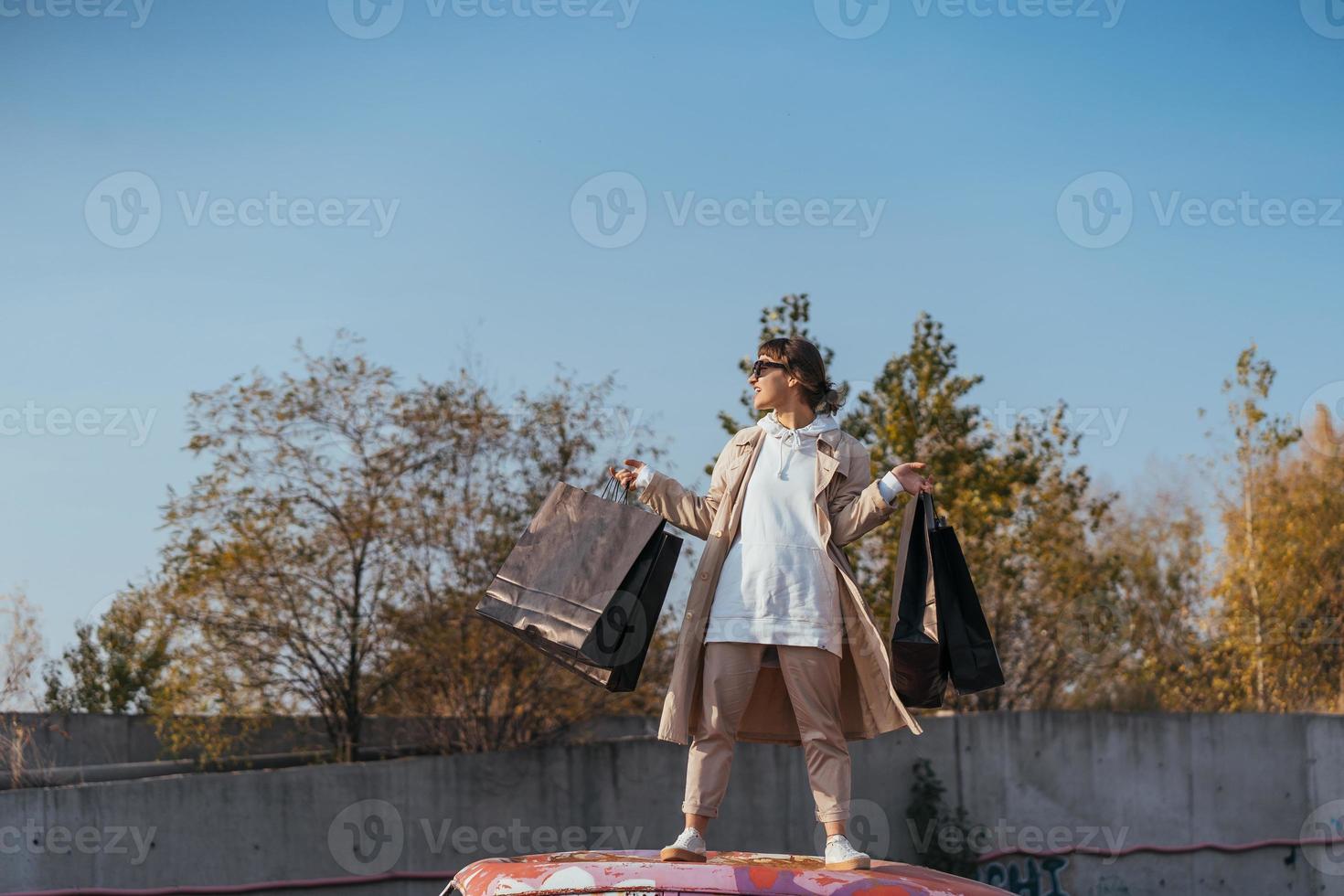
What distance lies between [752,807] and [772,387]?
6.78 metres

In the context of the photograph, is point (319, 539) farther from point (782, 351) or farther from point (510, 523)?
point (782, 351)

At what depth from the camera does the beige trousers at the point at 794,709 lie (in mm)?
5250

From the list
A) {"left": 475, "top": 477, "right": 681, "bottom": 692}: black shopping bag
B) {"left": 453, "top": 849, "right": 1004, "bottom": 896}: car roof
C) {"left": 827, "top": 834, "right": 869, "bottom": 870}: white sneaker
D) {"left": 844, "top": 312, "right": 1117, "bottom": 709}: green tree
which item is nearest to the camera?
{"left": 453, "top": 849, "right": 1004, "bottom": 896}: car roof

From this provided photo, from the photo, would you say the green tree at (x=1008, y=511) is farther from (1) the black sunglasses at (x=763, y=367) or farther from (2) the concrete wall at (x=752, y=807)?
(1) the black sunglasses at (x=763, y=367)

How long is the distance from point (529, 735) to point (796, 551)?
22.1 ft

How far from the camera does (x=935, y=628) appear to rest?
211 inches

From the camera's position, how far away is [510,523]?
38.4ft

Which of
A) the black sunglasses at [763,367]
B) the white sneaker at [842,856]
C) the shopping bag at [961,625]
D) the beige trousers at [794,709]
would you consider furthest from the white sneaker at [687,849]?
the black sunglasses at [763,367]

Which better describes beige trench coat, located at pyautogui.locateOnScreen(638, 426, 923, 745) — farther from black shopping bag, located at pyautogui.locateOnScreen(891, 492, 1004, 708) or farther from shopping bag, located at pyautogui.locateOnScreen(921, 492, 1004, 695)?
shopping bag, located at pyautogui.locateOnScreen(921, 492, 1004, 695)

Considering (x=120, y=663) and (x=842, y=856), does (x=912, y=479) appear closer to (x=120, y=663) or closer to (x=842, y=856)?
(x=842, y=856)

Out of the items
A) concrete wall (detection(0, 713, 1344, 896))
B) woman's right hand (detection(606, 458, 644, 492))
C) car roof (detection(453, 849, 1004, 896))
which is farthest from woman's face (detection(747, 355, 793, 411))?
concrete wall (detection(0, 713, 1344, 896))

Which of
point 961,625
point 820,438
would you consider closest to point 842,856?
point 961,625

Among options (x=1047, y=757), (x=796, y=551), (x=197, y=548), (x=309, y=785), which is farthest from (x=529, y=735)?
(x=796, y=551)

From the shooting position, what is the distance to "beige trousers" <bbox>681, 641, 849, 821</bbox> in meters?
5.25
